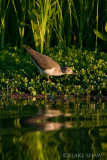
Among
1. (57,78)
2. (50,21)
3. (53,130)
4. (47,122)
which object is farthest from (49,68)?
(53,130)

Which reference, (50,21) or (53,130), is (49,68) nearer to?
(50,21)

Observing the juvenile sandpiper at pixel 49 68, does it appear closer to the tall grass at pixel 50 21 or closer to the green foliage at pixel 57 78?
the green foliage at pixel 57 78

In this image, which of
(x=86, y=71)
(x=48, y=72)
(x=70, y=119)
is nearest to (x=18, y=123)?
(x=70, y=119)

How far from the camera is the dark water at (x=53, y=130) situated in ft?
13.9

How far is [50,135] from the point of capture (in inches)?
199

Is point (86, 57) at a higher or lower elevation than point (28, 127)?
higher

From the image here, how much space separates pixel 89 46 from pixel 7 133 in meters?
9.18

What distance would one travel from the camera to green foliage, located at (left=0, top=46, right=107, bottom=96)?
903 cm

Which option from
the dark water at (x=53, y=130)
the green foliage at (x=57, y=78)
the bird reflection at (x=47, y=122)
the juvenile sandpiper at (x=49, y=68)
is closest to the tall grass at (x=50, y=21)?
the green foliage at (x=57, y=78)

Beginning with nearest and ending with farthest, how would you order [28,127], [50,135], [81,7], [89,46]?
1. [50,135]
2. [28,127]
3. [81,7]
4. [89,46]

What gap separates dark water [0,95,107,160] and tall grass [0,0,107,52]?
479cm

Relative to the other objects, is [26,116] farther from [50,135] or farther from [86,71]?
[86,71]

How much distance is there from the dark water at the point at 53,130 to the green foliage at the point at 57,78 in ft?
3.12

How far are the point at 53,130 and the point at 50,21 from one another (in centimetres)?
788
